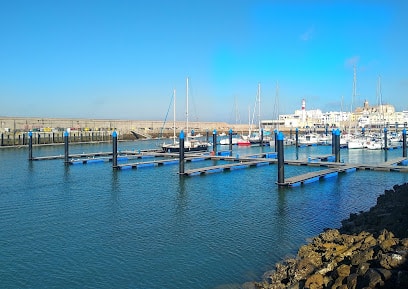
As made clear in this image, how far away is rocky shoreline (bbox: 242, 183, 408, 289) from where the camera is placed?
8375 millimetres

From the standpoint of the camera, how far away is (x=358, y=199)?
2236 centimetres

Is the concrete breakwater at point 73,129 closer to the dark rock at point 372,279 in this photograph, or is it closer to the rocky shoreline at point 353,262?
the rocky shoreline at point 353,262

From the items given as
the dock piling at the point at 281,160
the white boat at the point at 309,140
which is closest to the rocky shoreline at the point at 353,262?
the dock piling at the point at 281,160

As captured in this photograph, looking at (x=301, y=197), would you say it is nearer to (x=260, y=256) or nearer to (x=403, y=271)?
(x=260, y=256)

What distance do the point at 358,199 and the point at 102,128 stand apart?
272ft

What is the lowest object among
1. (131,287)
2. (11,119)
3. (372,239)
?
(131,287)

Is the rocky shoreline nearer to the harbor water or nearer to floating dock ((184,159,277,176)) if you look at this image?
the harbor water

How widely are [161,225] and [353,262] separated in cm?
924

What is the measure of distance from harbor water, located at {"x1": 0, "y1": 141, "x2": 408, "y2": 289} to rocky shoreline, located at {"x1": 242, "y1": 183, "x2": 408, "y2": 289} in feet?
4.14

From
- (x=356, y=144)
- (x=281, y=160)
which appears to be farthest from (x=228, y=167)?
(x=356, y=144)

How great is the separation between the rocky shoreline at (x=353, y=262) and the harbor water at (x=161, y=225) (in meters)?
1.26

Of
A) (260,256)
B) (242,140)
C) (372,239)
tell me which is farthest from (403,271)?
(242,140)

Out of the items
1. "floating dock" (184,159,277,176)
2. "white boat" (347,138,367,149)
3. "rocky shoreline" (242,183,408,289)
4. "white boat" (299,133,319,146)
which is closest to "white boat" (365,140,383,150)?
"white boat" (347,138,367,149)

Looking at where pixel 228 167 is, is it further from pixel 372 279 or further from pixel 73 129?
pixel 73 129
